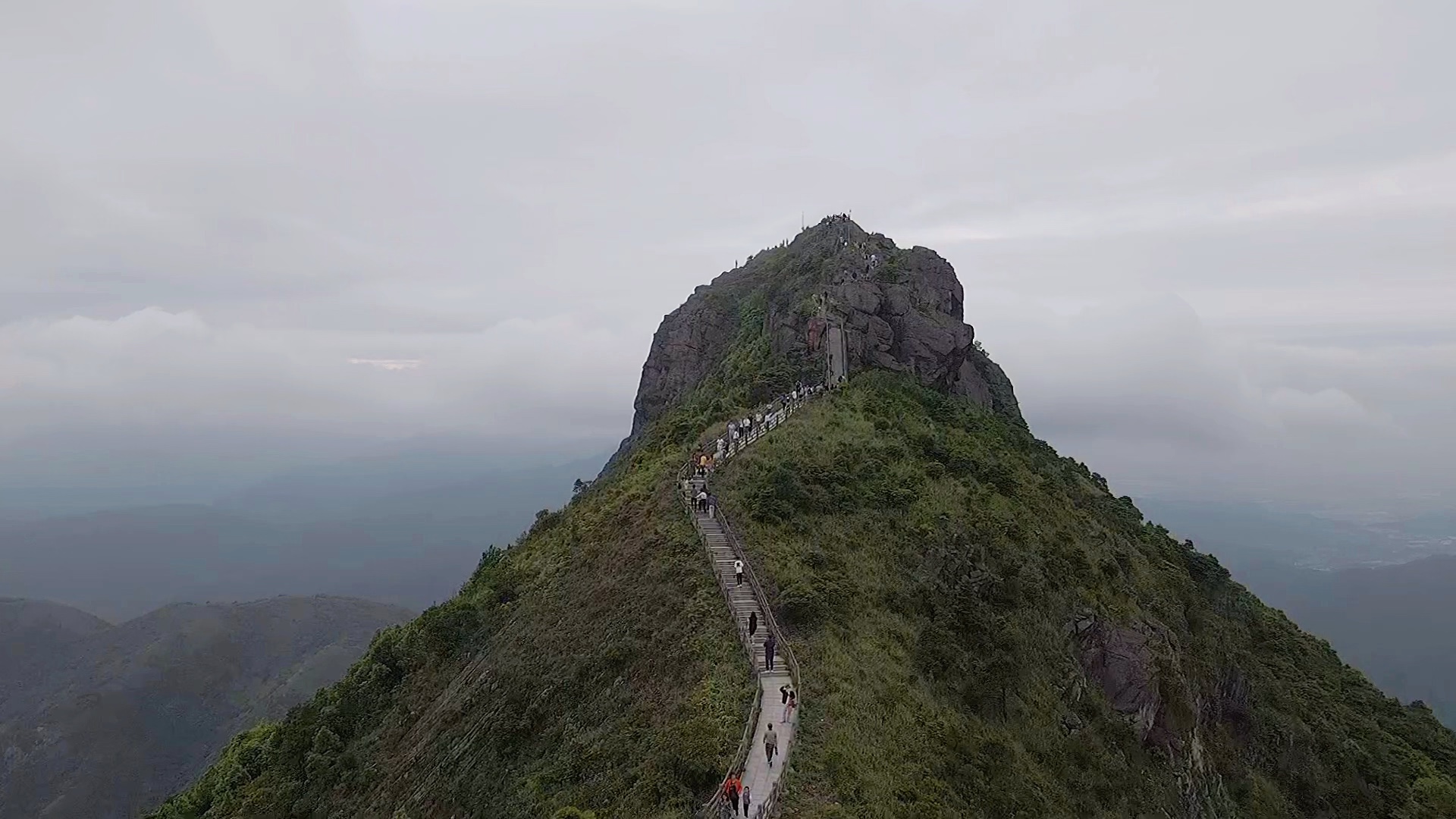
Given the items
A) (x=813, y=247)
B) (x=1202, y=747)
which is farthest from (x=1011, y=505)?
(x=813, y=247)

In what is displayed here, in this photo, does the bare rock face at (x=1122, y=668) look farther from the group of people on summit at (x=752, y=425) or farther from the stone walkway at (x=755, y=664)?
the group of people on summit at (x=752, y=425)

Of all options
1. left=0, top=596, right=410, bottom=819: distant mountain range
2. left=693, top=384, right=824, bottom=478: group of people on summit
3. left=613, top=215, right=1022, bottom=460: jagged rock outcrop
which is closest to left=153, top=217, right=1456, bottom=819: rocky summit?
left=693, top=384, right=824, bottom=478: group of people on summit

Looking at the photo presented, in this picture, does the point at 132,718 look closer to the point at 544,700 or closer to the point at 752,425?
the point at 752,425

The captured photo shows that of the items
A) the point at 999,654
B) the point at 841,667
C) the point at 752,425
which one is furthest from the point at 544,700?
the point at 752,425

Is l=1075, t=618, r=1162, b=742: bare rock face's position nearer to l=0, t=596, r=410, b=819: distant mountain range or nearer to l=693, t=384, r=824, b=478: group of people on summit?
l=693, t=384, r=824, b=478: group of people on summit

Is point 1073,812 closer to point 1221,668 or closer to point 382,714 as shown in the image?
point 1221,668

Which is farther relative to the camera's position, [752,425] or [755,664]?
[752,425]
